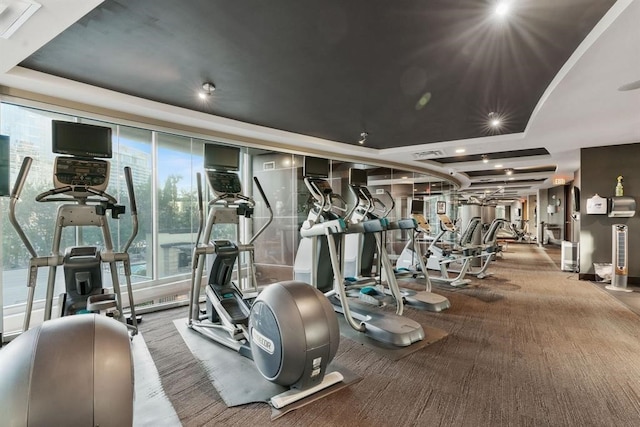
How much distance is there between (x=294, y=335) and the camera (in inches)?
84.5

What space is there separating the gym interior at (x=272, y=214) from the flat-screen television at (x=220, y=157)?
0.03 meters

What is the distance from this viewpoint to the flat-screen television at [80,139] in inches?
112

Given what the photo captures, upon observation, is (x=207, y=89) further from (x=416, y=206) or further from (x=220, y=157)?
(x=416, y=206)

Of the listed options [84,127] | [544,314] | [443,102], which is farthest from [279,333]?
[544,314]

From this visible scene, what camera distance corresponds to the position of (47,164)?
4.07m

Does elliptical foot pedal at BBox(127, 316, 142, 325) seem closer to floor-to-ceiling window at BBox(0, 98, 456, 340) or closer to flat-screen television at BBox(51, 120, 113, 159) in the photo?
floor-to-ceiling window at BBox(0, 98, 456, 340)

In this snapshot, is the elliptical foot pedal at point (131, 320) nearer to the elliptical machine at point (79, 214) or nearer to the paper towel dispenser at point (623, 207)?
the elliptical machine at point (79, 214)

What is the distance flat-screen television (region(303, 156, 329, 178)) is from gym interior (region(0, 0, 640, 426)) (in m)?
0.03

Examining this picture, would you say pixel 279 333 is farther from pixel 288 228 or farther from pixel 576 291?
pixel 576 291

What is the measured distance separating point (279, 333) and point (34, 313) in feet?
11.4

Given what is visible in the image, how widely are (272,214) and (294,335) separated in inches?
74.7

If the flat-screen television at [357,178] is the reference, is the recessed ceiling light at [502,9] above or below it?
above

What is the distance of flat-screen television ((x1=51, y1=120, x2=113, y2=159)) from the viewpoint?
112 inches

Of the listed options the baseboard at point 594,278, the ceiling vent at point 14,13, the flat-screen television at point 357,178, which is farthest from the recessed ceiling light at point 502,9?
the baseboard at point 594,278
